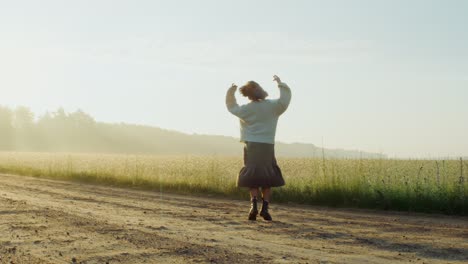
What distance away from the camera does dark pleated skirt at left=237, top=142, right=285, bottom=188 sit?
891cm

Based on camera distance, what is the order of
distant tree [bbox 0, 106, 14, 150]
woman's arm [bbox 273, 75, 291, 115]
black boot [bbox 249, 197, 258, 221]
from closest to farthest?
black boot [bbox 249, 197, 258, 221] → woman's arm [bbox 273, 75, 291, 115] → distant tree [bbox 0, 106, 14, 150]

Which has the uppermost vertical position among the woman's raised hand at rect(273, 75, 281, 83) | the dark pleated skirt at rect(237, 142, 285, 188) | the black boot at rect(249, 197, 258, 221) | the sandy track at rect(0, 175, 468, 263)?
the woman's raised hand at rect(273, 75, 281, 83)

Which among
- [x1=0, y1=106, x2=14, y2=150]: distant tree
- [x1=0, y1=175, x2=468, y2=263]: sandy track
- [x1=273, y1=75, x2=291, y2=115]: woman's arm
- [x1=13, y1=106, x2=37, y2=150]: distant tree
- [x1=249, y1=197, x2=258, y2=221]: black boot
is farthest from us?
[x1=13, y1=106, x2=37, y2=150]: distant tree

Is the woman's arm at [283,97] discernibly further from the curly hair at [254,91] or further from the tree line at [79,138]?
the tree line at [79,138]

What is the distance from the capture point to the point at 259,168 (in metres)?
8.95

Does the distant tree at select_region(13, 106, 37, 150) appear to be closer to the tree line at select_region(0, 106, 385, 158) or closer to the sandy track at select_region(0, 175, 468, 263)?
the tree line at select_region(0, 106, 385, 158)

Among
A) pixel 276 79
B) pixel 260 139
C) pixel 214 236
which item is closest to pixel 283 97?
pixel 276 79

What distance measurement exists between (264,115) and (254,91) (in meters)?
0.42

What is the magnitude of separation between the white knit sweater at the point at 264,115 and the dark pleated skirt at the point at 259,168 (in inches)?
5.1

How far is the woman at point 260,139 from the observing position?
29.3 feet

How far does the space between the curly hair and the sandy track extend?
6.48 ft

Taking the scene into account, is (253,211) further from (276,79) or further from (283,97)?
(276,79)

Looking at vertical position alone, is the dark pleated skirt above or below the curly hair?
below

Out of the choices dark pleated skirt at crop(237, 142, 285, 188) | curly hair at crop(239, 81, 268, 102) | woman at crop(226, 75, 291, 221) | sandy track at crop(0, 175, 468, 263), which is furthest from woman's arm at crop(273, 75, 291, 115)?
sandy track at crop(0, 175, 468, 263)
